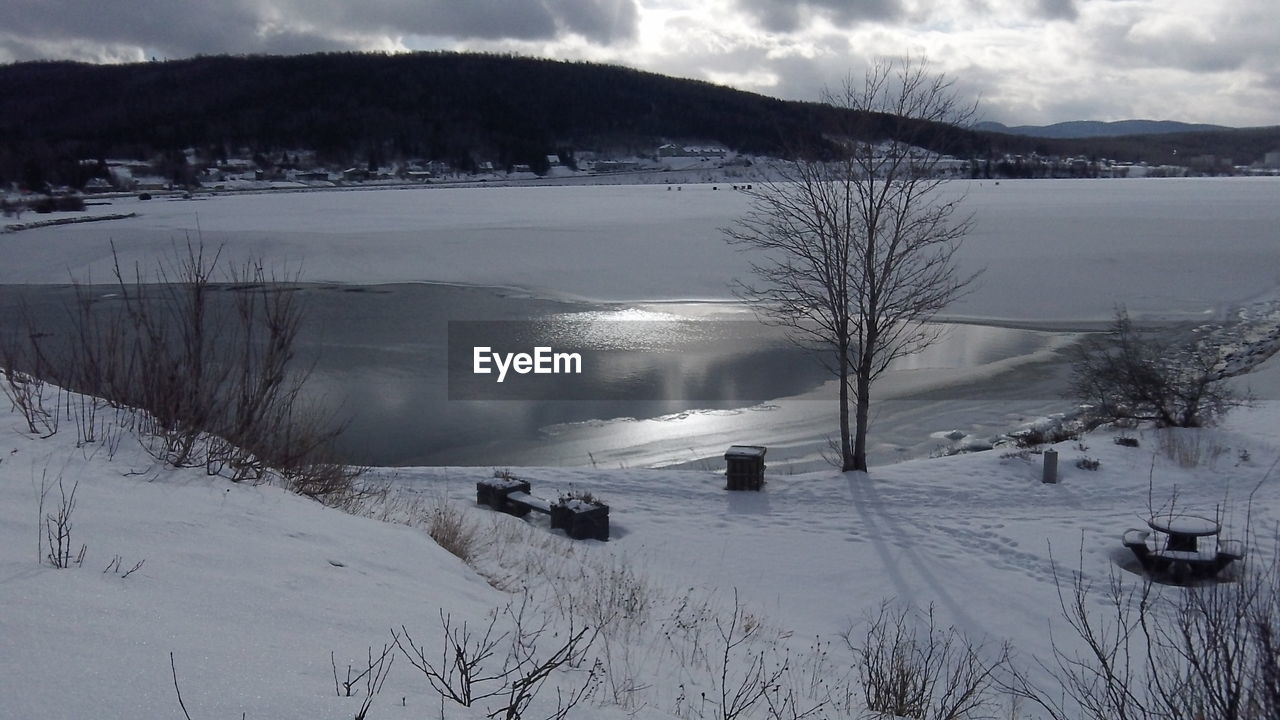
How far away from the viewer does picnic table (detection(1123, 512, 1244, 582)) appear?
738 centimetres

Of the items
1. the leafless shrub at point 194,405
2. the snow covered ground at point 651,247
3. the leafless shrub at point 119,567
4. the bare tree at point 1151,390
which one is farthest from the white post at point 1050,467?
the snow covered ground at point 651,247

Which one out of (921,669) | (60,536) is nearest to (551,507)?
(921,669)

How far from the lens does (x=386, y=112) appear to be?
308 feet

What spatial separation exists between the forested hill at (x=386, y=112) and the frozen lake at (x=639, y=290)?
116 feet

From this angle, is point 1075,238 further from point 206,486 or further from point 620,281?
point 206,486

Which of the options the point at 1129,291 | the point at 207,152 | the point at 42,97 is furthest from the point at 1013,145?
the point at 42,97

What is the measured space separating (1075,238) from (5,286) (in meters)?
36.4

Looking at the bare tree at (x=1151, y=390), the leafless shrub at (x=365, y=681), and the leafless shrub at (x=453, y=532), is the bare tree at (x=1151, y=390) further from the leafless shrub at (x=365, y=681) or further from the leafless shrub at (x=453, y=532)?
the leafless shrub at (x=365, y=681)

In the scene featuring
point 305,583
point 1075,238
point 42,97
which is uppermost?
point 42,97

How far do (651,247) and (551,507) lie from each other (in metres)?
22.4

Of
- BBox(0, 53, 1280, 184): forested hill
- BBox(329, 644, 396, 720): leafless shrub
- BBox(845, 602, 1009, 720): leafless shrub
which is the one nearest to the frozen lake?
BBox(845, 602, 1009, 720): leafless shrub

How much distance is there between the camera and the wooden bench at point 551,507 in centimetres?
864

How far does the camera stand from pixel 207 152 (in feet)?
258

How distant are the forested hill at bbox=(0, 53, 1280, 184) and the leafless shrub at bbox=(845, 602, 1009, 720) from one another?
66.4 m
